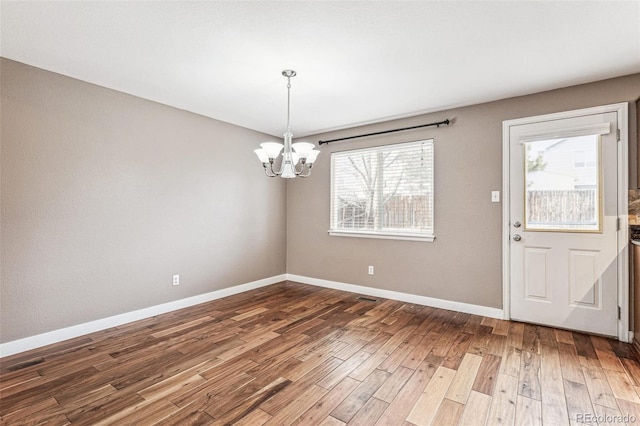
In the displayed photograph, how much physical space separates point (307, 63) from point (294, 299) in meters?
2.95

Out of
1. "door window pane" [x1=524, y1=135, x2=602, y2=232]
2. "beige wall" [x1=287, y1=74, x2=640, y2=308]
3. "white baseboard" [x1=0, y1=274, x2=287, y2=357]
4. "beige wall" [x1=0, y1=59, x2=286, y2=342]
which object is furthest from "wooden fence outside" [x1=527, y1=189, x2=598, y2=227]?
"white baseboard" [x1=0, y1=274, x2=287, y2=357]

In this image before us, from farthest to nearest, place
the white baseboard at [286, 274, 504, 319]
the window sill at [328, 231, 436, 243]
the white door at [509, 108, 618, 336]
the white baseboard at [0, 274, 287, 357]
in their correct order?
the window sill at [328, 231, 436, 243] → the white baseboard at [286, 274, 504, 319] → the white door at [509, 108, 618, 336] → the white baseboard at [0, 274, 287, 357]

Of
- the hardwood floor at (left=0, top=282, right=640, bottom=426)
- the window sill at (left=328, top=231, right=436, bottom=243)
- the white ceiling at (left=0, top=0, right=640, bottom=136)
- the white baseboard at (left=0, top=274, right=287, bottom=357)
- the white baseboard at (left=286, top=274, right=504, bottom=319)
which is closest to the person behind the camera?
the hardwood floor at (left=0, top=282, right=640, bottom=426)

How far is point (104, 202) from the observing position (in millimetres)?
3109

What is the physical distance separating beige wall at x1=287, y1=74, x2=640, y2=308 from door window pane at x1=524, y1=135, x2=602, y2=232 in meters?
0.30

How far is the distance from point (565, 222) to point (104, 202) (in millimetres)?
4737

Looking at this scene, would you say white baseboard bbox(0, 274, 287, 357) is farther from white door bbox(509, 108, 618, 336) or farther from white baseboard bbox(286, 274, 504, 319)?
white door bbox(509, 108, 618, 336)

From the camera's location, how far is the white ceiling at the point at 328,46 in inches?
76.3

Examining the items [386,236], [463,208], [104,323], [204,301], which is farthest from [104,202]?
[463,208]

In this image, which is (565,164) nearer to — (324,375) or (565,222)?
(565,222)

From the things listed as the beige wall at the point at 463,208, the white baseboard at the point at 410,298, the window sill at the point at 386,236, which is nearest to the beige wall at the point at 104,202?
the white baseboard at the point at 410,298

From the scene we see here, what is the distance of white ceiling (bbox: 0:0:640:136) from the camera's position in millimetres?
1938

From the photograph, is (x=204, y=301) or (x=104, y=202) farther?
(x=204, y=301)

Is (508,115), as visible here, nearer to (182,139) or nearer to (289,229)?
(289,229)
